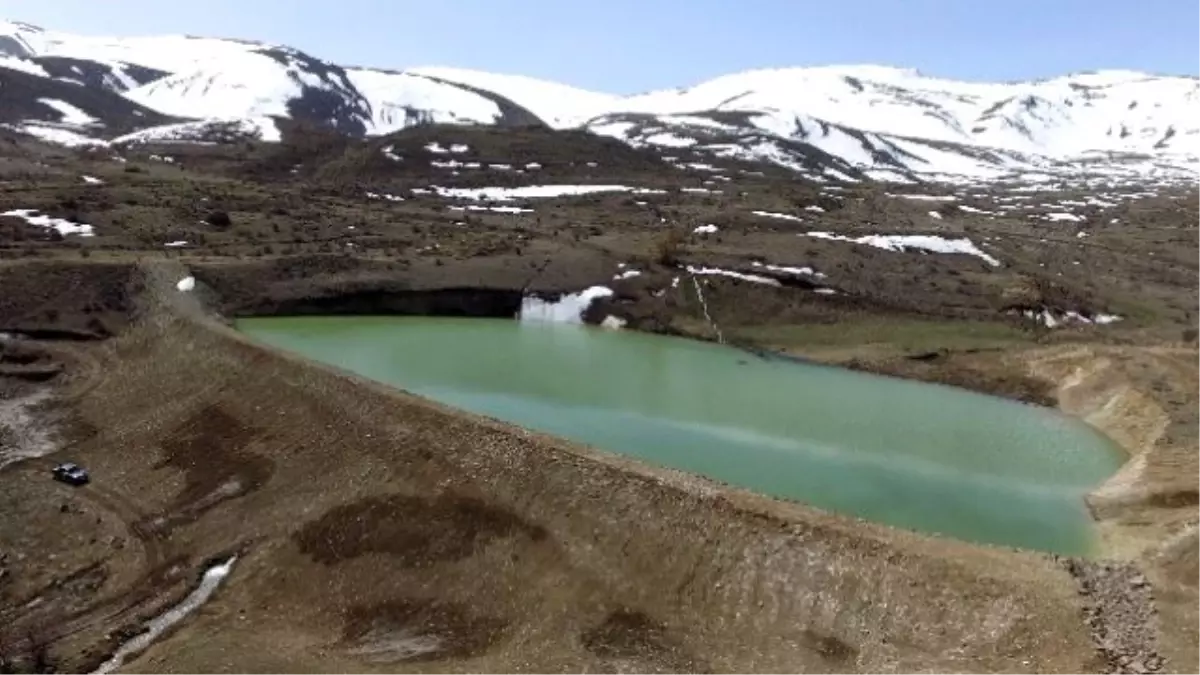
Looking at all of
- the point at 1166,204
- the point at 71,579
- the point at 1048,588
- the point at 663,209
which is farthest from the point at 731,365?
the point at 1166,204

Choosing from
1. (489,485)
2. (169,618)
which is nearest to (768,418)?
(489,485)

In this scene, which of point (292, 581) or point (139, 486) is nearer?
point (292, 581)

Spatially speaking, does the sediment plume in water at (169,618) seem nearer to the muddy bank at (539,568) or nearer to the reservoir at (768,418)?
the muddy bank at (539,568)

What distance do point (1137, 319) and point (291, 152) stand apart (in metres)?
111

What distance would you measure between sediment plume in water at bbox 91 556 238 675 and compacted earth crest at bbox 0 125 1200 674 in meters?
0.29

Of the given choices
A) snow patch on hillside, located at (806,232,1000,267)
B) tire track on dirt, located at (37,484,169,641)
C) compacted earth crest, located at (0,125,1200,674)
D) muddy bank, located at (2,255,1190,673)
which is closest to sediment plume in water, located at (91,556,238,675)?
compacted earth crest, located at (0,125,1200,674)

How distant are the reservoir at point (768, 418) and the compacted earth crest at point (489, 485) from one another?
2.26 meters

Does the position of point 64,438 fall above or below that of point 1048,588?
below

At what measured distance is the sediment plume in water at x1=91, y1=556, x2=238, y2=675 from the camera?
27109 millimetres

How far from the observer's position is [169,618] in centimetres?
2911

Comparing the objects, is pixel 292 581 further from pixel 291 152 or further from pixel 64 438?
pixel 291 152

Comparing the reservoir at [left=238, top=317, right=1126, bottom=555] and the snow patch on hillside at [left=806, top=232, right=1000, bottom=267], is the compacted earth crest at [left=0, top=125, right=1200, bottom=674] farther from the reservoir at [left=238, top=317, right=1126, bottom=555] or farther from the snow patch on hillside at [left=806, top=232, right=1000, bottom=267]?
the snow patch on hillside at [left=806, top=232, right=1000, bottom=267]

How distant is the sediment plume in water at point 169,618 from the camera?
27109mm

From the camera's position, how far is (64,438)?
4147 cm
